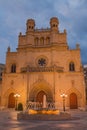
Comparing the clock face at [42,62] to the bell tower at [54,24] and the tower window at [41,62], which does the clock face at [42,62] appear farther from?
the bell tower at [54,24]

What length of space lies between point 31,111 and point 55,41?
1978 cm

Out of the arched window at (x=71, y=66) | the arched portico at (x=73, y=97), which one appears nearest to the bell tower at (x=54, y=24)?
the arched window at (x=71, y=66)

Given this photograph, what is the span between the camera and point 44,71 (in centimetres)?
3219

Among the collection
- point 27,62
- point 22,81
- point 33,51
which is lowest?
point 22,81

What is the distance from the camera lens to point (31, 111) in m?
17.4

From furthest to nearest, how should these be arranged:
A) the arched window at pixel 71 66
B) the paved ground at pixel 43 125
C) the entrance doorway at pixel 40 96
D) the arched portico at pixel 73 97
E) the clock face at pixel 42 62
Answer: the clock face at pixel 42 62 → the arched window at pixel 71 66 → the entrance doorway at pixel 40 96 → the arched portico at pixel 73 97 → the paved ground at pixel 43 125

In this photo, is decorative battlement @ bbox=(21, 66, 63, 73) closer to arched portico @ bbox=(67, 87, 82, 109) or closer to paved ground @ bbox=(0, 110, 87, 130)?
arched portico @ bbox=(67, 87, 82, 109)

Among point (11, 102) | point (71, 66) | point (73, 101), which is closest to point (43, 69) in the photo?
point (71, 66)

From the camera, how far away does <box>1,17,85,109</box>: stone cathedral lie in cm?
3139

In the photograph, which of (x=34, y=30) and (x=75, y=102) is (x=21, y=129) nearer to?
(x=75, y=102)

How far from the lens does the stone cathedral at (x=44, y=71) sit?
1236 inches

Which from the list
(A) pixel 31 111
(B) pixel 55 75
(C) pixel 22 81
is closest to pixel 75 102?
(B) pixel 55 75

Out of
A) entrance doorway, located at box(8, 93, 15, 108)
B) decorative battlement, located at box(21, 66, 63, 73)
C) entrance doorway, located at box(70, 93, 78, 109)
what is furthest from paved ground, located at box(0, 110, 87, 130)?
entrance doorway, located at box(8, 93, 15, 108)

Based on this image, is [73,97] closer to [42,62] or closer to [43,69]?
[43,69]
